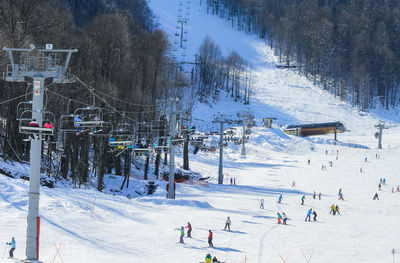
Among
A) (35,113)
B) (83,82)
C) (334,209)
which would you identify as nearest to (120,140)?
(83,82)

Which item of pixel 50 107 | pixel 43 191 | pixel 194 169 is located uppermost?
pixel 50 107

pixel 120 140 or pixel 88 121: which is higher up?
pixel 88 121

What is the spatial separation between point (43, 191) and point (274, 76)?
329ft

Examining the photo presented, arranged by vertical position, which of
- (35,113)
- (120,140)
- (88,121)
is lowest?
(120,140)

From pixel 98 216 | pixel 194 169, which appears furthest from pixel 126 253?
pixel 194 169

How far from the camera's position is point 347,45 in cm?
12825

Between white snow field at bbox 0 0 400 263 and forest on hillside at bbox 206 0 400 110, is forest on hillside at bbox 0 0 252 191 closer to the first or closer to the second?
white snow field at bbox 0 0 400 263

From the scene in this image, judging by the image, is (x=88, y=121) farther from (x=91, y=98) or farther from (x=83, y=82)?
(x=91, y=98)

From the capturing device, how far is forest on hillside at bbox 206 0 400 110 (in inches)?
4525

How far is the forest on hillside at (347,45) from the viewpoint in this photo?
11494 centimetres

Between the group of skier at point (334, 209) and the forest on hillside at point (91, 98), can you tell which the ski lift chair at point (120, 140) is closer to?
the forest on hillside at point (91, 98)

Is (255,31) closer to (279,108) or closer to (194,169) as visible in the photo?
(279,108)

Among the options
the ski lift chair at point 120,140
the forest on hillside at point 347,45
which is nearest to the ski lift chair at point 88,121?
the ski lift chair at point 120,140

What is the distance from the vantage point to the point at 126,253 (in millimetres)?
19234
